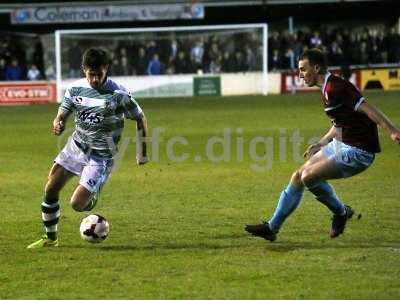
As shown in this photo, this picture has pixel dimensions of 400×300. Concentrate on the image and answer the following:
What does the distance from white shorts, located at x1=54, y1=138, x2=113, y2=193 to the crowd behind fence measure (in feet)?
76.3

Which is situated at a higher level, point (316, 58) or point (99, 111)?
point (316, 58)

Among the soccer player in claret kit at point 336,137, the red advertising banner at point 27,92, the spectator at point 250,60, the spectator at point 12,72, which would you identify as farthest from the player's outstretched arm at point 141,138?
the spectator at point 250,60

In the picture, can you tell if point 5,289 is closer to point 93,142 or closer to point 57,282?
point 57,282

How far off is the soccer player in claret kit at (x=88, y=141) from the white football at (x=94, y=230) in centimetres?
16

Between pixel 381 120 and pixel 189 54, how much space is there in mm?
25528

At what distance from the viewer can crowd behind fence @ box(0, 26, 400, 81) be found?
33.3 metres

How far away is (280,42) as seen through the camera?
3641 centimetres

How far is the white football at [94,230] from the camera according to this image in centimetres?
923

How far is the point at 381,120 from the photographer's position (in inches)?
334

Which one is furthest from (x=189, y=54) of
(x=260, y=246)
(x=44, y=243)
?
(x=260, y=246)

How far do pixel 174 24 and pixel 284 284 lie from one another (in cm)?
3269

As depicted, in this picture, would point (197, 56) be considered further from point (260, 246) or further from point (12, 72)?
point (260, 246)

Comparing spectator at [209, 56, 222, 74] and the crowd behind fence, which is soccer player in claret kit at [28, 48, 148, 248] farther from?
spectator at [209, 56, 222, 74]

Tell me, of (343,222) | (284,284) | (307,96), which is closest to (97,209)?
(343,222)
